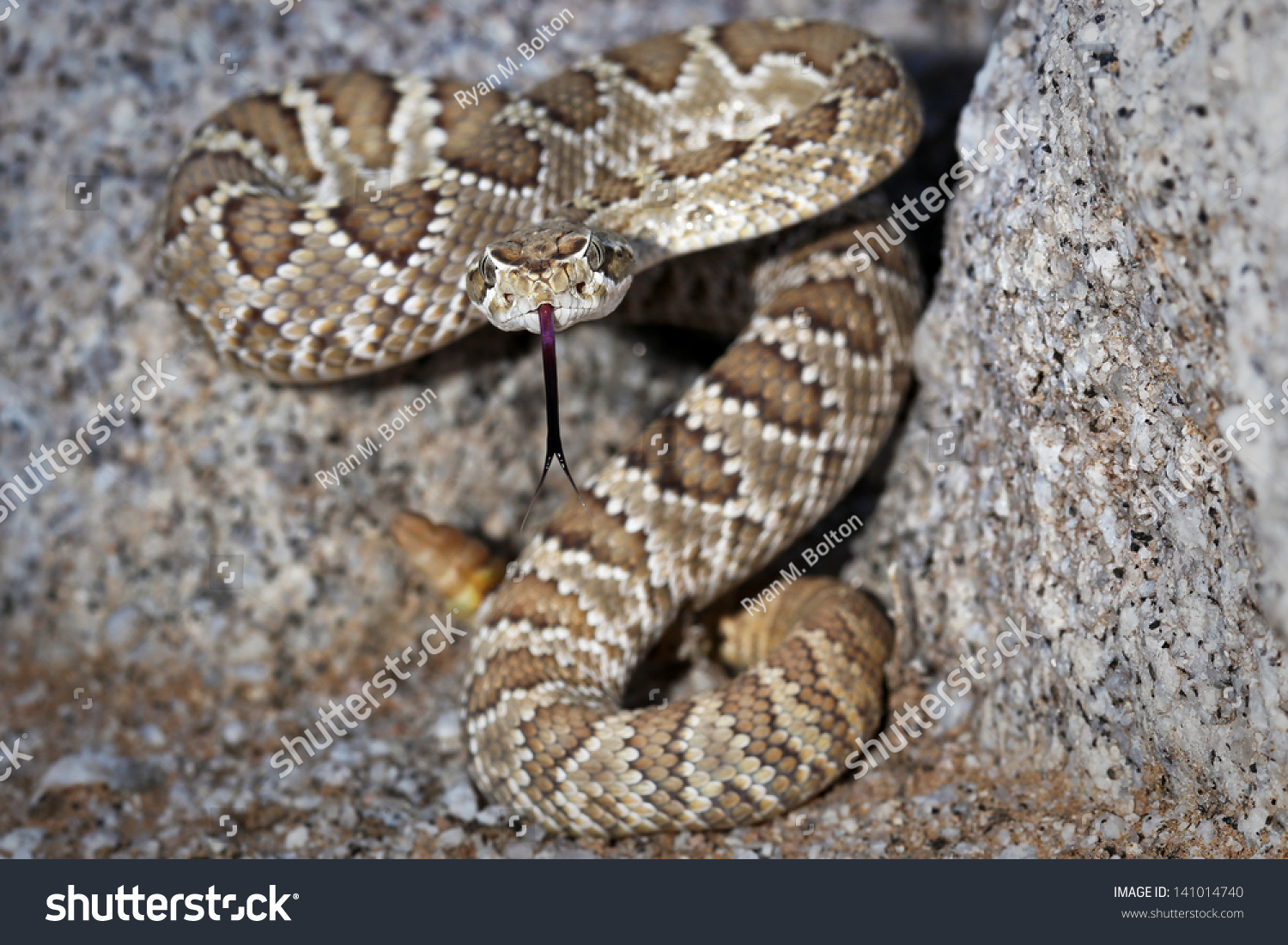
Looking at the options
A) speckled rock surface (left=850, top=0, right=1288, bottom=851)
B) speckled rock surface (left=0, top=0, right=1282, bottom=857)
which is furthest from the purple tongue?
speckled rock surface (left=850, top=0, right=1288, bottom=851)

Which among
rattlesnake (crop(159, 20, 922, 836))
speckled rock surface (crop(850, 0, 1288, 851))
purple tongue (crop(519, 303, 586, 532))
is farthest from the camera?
rattlesnake (crop(159, 20, 922, 836))

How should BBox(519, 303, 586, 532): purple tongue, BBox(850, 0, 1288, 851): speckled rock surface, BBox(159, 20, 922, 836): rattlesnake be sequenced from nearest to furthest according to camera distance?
BBox(850, 0, 1288, 851): speckled rock surface
BBox(519, 303, 586, 532): purple tongue
BBox(159, 20, 922, 836): rattlesnake

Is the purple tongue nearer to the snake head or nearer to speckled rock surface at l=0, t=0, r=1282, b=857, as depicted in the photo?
the snake head

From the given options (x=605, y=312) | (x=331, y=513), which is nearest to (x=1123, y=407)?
(x=605, y=312)

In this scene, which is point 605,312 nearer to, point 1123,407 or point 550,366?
point 550,366

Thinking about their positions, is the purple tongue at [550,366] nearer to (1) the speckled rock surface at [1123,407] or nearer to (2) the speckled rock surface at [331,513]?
(2) the speckled rock surface at [331,513]
